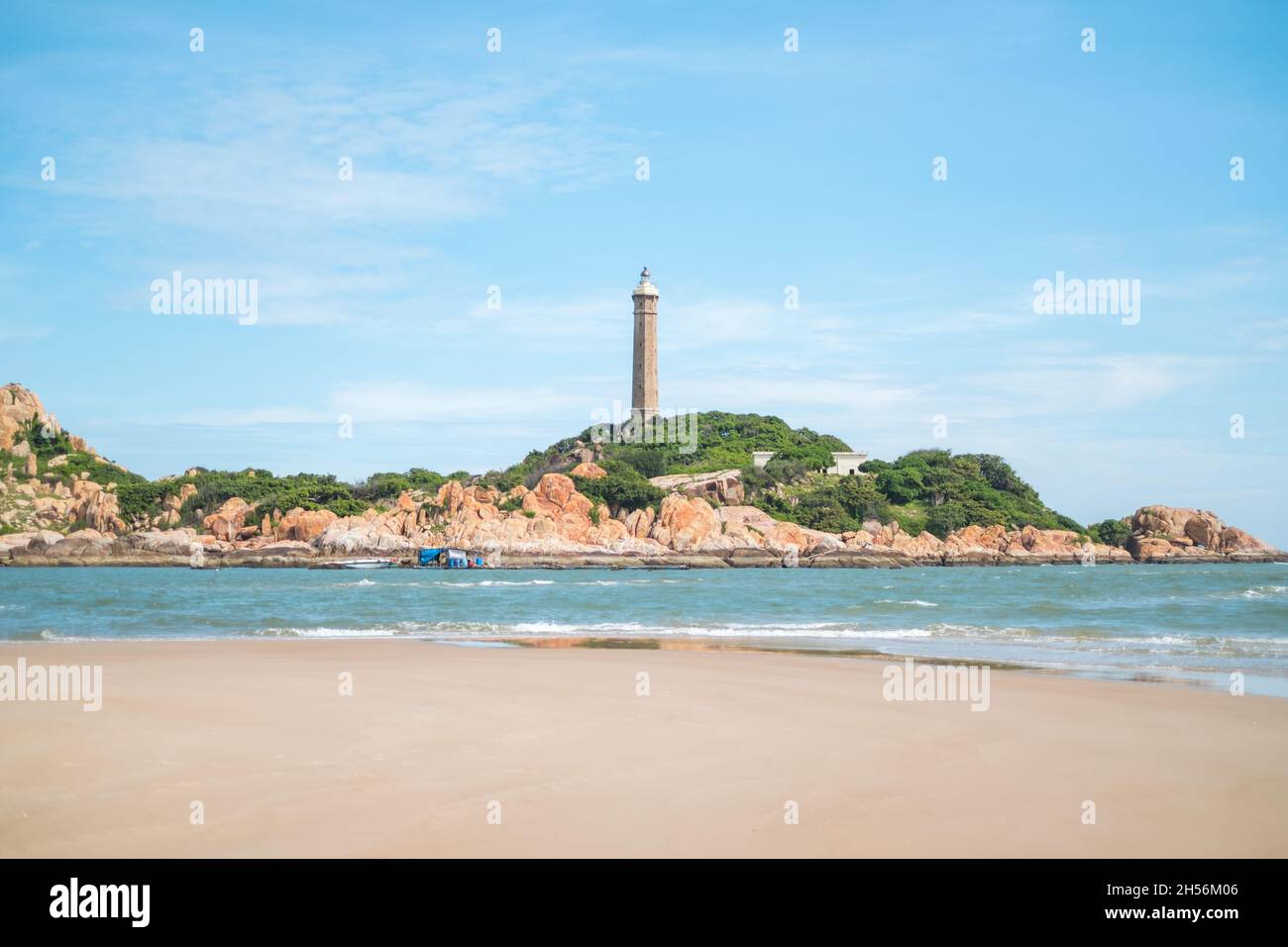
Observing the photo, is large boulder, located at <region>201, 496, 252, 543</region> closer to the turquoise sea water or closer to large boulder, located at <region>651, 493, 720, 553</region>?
large boulder, located at <region>651, 493, 720, 553</region>

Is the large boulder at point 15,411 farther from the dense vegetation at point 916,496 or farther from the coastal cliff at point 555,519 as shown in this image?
the dense vegetation at point 916,496

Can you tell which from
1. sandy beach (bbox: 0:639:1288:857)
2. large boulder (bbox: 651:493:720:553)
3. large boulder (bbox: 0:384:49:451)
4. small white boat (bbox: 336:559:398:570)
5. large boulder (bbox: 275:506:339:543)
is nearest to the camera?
sandy beach (bbox: 0:639:1288:857)

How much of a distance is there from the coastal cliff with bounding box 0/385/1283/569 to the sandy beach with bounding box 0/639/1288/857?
70.9 m

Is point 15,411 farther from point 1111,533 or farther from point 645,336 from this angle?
point 1111,533

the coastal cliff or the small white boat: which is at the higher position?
the coastal cliff

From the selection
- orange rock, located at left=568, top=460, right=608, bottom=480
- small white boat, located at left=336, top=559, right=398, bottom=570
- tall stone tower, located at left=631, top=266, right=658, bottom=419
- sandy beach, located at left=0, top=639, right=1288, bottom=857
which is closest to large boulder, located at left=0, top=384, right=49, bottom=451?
small white boat, located at left=336, top=559, right=398, bottom=570

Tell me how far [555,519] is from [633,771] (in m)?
80.3

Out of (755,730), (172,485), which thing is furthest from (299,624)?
(172,485)

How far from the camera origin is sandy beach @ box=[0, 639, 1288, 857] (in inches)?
231

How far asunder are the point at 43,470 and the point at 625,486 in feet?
182

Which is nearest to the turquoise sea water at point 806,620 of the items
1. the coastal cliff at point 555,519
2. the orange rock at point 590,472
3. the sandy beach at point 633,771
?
the sandy beach at point 633,771

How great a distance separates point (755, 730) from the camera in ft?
30.3

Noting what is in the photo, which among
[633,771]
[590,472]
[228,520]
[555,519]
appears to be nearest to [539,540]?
[555,519]

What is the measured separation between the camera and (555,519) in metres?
87.4
